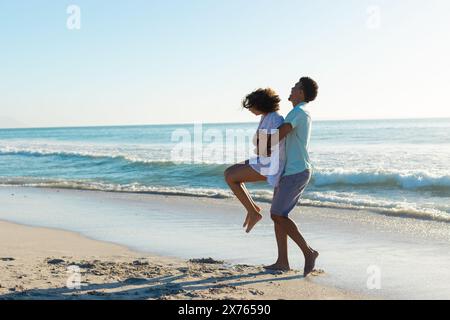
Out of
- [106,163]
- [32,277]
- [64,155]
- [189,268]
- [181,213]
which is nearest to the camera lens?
[32,277]

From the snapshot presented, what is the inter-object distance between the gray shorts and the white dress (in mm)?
85

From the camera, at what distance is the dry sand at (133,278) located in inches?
188

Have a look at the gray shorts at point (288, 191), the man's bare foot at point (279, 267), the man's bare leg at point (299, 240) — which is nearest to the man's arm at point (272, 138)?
the gray shorts at point (288, 191)

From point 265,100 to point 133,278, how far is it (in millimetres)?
2183

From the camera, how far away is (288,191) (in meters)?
5.51

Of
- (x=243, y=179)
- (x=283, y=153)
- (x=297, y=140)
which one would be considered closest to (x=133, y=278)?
(x=243, y=179)

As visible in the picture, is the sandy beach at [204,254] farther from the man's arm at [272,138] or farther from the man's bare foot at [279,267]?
the man's arm at [272,138]

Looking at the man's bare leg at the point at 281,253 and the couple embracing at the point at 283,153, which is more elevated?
the couple embracing at the point at 283,153

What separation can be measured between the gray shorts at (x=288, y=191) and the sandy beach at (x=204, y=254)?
66 cm

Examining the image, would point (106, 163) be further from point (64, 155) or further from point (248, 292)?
point (248, 292)

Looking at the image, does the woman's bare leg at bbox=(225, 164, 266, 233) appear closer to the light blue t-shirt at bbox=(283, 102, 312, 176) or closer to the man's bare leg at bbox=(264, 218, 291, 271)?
the man's bare leg at bbox=(264, 218, 291, 271)

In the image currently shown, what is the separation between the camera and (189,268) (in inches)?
229
